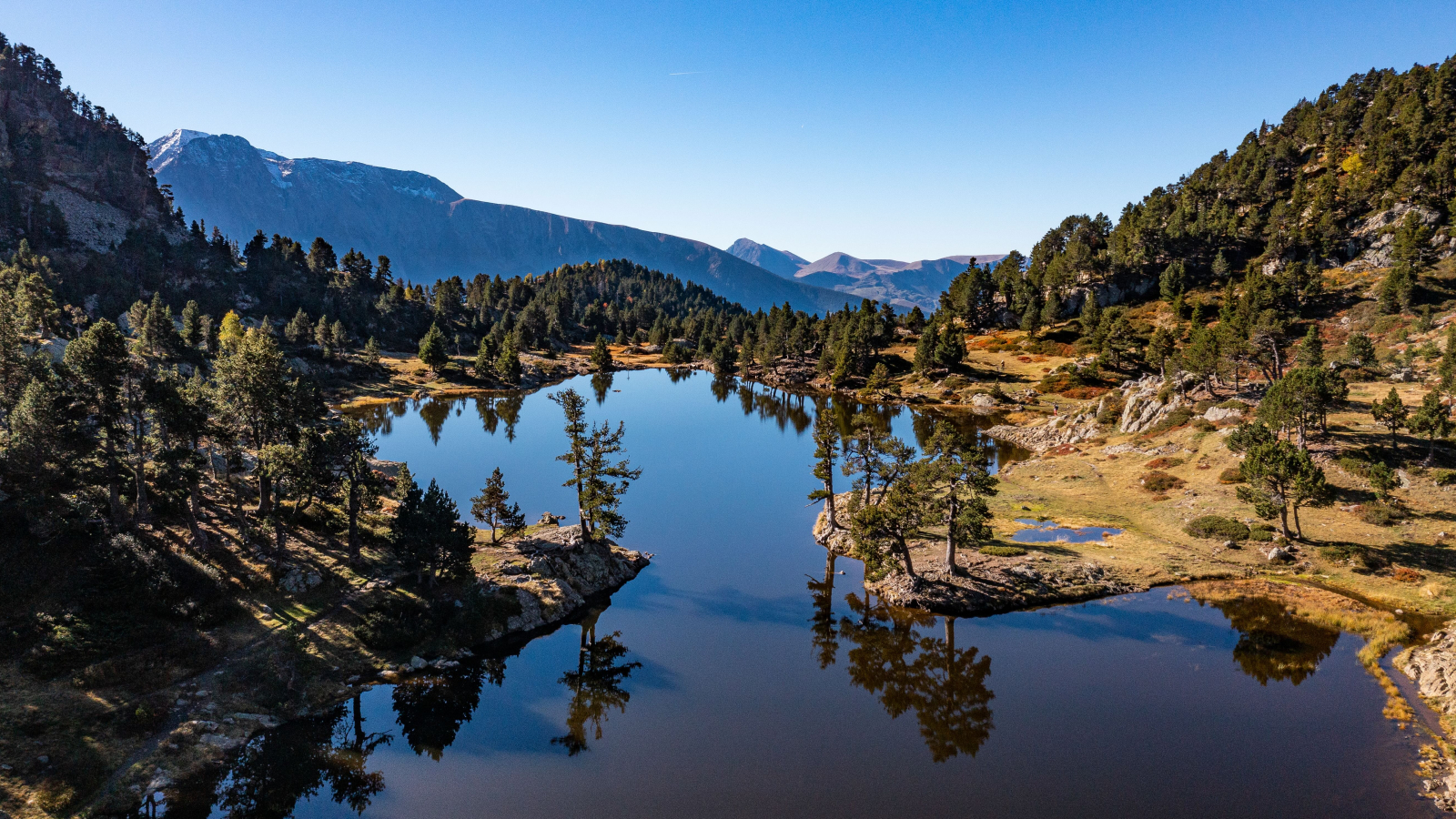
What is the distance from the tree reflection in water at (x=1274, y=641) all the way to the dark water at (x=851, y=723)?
183 millimetres

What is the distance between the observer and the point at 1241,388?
303 ft

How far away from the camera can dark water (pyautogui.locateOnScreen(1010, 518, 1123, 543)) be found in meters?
60.0

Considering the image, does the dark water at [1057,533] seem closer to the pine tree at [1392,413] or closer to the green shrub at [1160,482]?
the green shrub at [1160,482]

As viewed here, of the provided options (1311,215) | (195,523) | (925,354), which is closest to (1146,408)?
(925,354)

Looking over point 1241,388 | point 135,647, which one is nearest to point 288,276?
point 135,647

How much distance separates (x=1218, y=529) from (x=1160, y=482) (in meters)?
14.0

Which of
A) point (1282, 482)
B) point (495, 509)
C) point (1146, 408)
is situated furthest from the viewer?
point (1146, 408)

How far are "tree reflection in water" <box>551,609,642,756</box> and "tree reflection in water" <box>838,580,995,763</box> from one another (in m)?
15.5

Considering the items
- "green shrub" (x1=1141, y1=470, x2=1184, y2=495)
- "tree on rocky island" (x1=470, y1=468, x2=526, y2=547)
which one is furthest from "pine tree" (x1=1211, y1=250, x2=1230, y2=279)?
"tree on rocky island" (x1=470, y1=468, x2=526, y2=547)

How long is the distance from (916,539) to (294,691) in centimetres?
5009

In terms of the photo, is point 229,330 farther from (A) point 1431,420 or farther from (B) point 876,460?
(A) point 1431,420

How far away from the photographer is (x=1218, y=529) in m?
58.1

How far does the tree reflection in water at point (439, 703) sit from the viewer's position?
109ft

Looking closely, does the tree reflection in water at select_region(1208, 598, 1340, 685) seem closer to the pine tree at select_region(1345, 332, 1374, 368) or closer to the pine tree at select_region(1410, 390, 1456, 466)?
the pine tree at select_region(1410, 390, 1456, 466)
